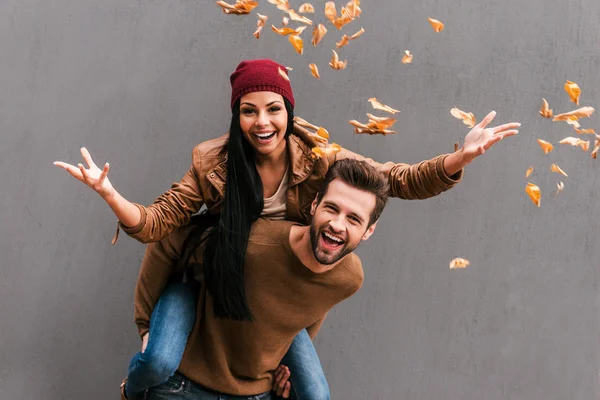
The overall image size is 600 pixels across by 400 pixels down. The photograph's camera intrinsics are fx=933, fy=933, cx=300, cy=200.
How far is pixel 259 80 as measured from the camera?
2.31 metres

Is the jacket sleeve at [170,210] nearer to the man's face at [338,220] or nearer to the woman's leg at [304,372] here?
the man's face at [338,220]

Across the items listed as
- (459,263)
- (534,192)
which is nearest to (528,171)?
(534,192)

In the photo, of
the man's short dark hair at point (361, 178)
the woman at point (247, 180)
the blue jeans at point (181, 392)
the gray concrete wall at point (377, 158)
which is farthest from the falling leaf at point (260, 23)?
the blue jeans at point (181, 392)

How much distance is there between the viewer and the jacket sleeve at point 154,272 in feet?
7.95

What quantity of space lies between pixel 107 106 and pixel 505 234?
1271mm

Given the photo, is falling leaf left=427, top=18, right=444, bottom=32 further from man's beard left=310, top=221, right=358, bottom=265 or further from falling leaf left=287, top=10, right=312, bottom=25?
man's beard left=310, top=221, right=358, bottom=265

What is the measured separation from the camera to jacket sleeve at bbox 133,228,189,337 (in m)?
2.42

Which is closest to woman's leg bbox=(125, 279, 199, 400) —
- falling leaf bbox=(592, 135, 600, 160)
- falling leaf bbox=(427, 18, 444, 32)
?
falling leaf bbox=(427, 18, 444, 32)

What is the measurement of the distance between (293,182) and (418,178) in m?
0.32

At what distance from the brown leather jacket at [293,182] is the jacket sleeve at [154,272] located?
0.27ft

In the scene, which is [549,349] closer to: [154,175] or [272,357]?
[272,357]

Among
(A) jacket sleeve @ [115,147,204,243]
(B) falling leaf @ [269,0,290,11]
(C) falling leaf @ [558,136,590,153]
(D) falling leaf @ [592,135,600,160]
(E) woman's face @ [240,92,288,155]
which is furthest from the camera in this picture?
(D) falling leaf @ [592,135,600,160]

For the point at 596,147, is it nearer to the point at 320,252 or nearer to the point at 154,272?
the point at 320,252

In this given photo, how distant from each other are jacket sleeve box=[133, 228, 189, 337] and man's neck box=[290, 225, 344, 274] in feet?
0.96
